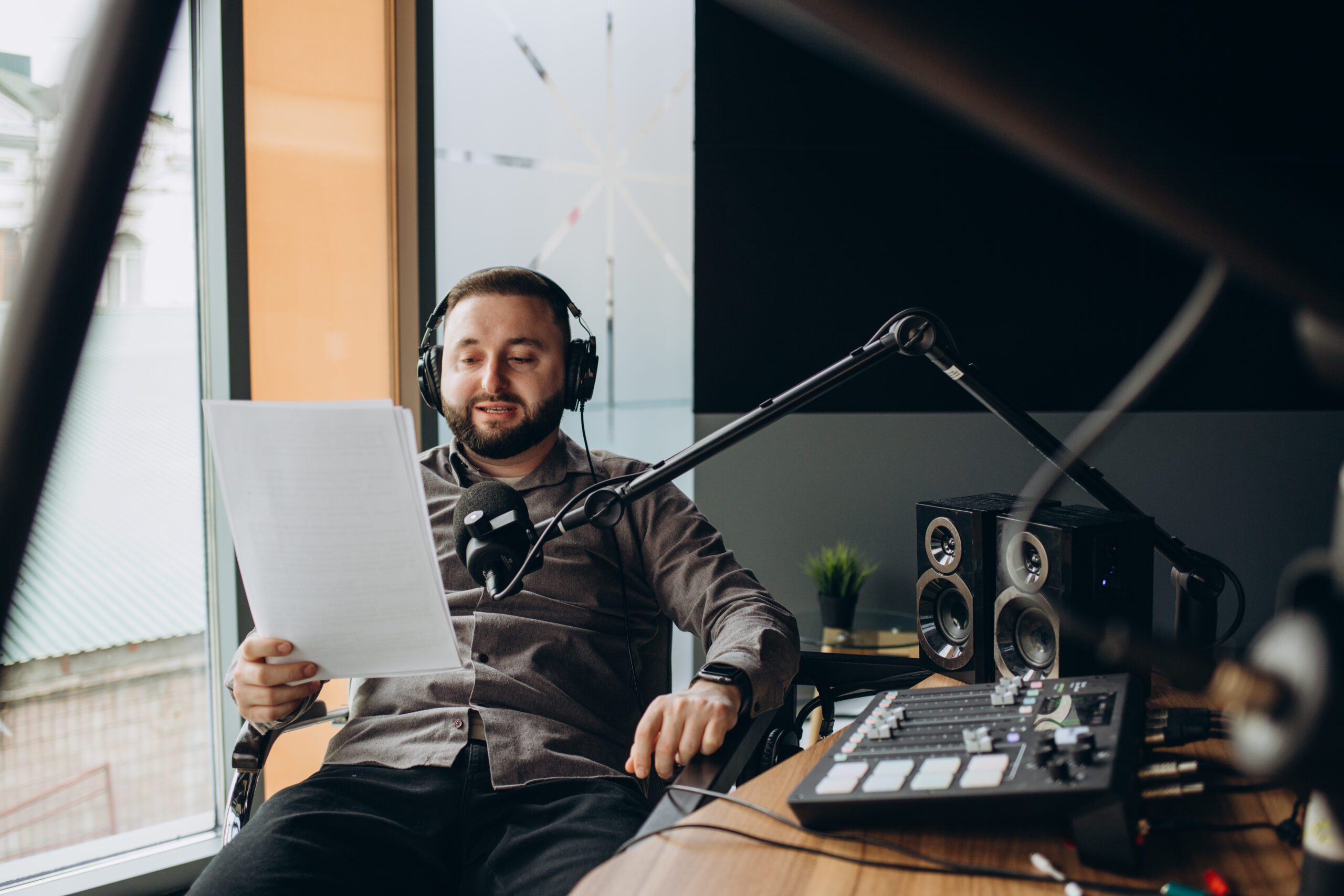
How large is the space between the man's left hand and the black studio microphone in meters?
0.22

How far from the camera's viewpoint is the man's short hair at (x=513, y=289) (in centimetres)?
157

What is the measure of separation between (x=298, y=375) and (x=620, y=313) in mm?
966

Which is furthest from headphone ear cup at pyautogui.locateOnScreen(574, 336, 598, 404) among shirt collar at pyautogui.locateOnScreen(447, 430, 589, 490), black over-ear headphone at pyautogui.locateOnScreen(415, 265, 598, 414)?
shirt collar at pyautogui.locateOnScreen(447, 430, 589, 490)

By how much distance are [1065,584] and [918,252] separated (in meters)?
1.69

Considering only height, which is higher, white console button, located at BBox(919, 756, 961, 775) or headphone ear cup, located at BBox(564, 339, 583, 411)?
headphone ear cup, located at BBox(564, 339, 583, 411)

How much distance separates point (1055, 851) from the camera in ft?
2.35

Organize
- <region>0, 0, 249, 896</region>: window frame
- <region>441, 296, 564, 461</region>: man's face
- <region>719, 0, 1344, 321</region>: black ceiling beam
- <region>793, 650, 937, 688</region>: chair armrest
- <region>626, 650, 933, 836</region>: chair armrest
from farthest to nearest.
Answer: <region>0, 0, 249, 896</region>: window frame < <region>441, 296, 564, 461</region>: man's face < <region>793, 650, 937, 688</region>: chair armrest < <region>626, 650, 933, 836</region>: chair armrest < <region>719, 0, 1344, 321</region>: black ceiling beam

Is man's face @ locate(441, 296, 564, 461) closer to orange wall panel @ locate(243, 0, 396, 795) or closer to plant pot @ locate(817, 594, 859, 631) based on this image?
orange wall panel @ locate(243, 0, 396, 795)

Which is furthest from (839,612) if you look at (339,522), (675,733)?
(339,522)

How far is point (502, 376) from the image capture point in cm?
154

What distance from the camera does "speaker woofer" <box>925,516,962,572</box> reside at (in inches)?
49.1

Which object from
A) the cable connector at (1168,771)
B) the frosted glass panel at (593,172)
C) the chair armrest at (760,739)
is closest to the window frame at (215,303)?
the frosted glass panel at (593,172)

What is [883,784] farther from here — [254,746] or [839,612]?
[839,612]

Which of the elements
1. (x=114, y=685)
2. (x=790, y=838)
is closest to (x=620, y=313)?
(x=114, y=685)
